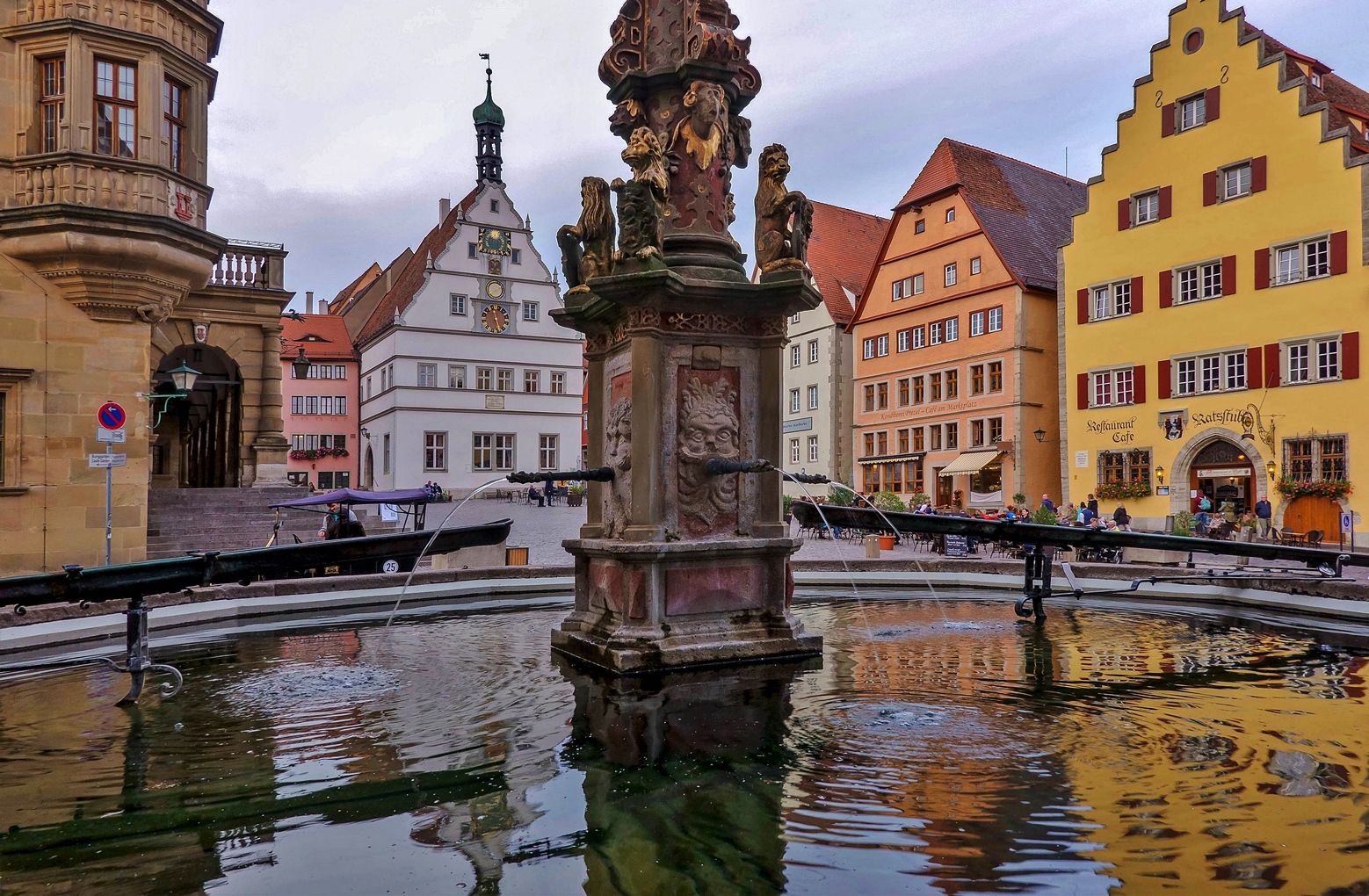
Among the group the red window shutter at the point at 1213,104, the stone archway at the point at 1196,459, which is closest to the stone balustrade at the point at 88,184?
the stone archway at the point at 1196,459

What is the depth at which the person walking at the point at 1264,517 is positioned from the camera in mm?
24781

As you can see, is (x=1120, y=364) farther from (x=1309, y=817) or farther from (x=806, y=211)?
(x=1309, y=817)

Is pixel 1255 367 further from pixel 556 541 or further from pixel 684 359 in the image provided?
pixel 684 359

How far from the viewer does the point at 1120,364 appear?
31.3 metres

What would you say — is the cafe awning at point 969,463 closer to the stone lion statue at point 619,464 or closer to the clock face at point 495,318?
the clock face at point 495,318

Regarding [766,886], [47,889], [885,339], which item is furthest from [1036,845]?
[885,339]

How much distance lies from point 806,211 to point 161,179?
1354 cm

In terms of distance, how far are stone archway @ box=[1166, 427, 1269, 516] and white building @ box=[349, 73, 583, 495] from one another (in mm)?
34101

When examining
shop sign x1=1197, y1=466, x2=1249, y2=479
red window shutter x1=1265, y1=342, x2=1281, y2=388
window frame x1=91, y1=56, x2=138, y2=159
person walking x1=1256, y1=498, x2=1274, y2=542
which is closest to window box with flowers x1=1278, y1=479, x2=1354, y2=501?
person walking x1=1256, y1=498, x2=1274, y2=542

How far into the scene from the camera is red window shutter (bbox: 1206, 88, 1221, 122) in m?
28.6

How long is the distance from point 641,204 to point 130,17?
568 inches

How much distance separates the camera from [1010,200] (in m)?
39.8

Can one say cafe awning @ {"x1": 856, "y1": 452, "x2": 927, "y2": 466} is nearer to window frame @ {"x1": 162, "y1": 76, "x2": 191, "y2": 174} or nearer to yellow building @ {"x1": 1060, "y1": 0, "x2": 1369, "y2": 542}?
yellow building @ {"x1": 1060, "y1": 0, "x2": 1369, "y2": 542}

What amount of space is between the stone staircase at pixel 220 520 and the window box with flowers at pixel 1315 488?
24507 mm
